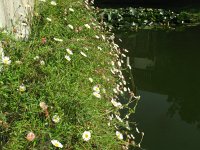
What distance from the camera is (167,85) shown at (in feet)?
22.1

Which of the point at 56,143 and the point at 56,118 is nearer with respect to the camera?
the point at 56,143

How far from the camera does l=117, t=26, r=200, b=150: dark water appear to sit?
5.12 metres

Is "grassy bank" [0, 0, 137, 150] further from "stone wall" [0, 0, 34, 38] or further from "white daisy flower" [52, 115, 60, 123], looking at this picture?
"stone wall" [0, 0, 34, 38]

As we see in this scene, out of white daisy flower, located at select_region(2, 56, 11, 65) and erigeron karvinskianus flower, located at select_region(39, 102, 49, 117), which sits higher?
white daisy flower, located at select_region(2, 56, 11, 65)

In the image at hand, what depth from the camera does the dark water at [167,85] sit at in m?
5.12

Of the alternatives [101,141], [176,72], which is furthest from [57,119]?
[176,72]

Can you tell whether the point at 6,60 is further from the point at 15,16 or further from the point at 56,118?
the point at 15,16

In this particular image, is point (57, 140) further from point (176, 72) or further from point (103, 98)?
point (176, 72)

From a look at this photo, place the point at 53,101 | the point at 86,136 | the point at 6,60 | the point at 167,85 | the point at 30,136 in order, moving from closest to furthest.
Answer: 1. the point at 30,136
2. the point at 86,136
3. the point at 53,101
4. the point at 6,60
5. the point at 167,85

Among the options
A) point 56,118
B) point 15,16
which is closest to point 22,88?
point 56,118

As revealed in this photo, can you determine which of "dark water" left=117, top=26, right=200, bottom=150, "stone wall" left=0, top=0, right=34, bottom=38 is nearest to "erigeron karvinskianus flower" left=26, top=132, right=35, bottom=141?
"stone wall" left=0, top=0, right=34, bottom=38

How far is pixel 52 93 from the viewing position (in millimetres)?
2789

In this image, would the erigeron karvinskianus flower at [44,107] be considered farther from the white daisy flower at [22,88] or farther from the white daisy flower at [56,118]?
the white daisy flower at [22,88]

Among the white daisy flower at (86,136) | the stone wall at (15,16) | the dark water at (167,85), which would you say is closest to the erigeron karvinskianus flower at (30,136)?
the white daisy flower at (86,136)
